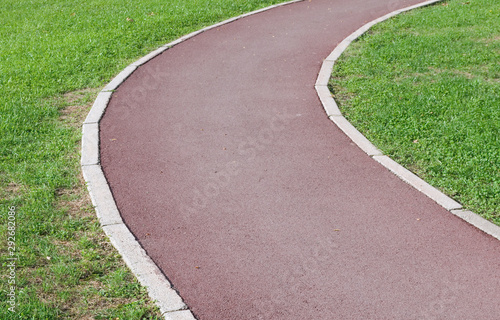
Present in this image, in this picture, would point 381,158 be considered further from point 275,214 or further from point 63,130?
point 63,130

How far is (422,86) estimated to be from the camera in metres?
8.39

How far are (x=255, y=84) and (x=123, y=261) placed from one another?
4746mm

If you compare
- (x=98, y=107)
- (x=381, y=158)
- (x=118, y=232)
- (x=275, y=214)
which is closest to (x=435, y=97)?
(x=381, y=158)

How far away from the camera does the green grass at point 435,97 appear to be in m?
6.14

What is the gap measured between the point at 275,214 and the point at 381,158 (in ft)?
5.36

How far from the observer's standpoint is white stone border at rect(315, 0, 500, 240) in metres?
5.35

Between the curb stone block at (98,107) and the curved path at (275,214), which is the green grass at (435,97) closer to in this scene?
the curved path at (275,214)

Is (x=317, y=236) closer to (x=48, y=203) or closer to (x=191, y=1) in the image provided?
(x=48, y=203)

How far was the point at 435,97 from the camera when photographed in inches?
312

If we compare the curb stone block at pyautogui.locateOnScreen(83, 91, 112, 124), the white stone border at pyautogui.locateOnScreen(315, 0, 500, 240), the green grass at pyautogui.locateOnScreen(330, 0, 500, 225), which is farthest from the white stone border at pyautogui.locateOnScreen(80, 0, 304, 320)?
the green grass at pyautogui.locateOnScreen(330, 0, 500, 225)

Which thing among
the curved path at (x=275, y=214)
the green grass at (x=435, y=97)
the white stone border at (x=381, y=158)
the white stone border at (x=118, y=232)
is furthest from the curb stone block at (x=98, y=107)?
the green grass at (x=435, y=97)

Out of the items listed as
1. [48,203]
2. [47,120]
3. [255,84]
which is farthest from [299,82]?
[48,203]

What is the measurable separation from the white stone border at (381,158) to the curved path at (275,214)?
0.27ft

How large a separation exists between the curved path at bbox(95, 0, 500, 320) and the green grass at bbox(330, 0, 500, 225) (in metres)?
0.44
